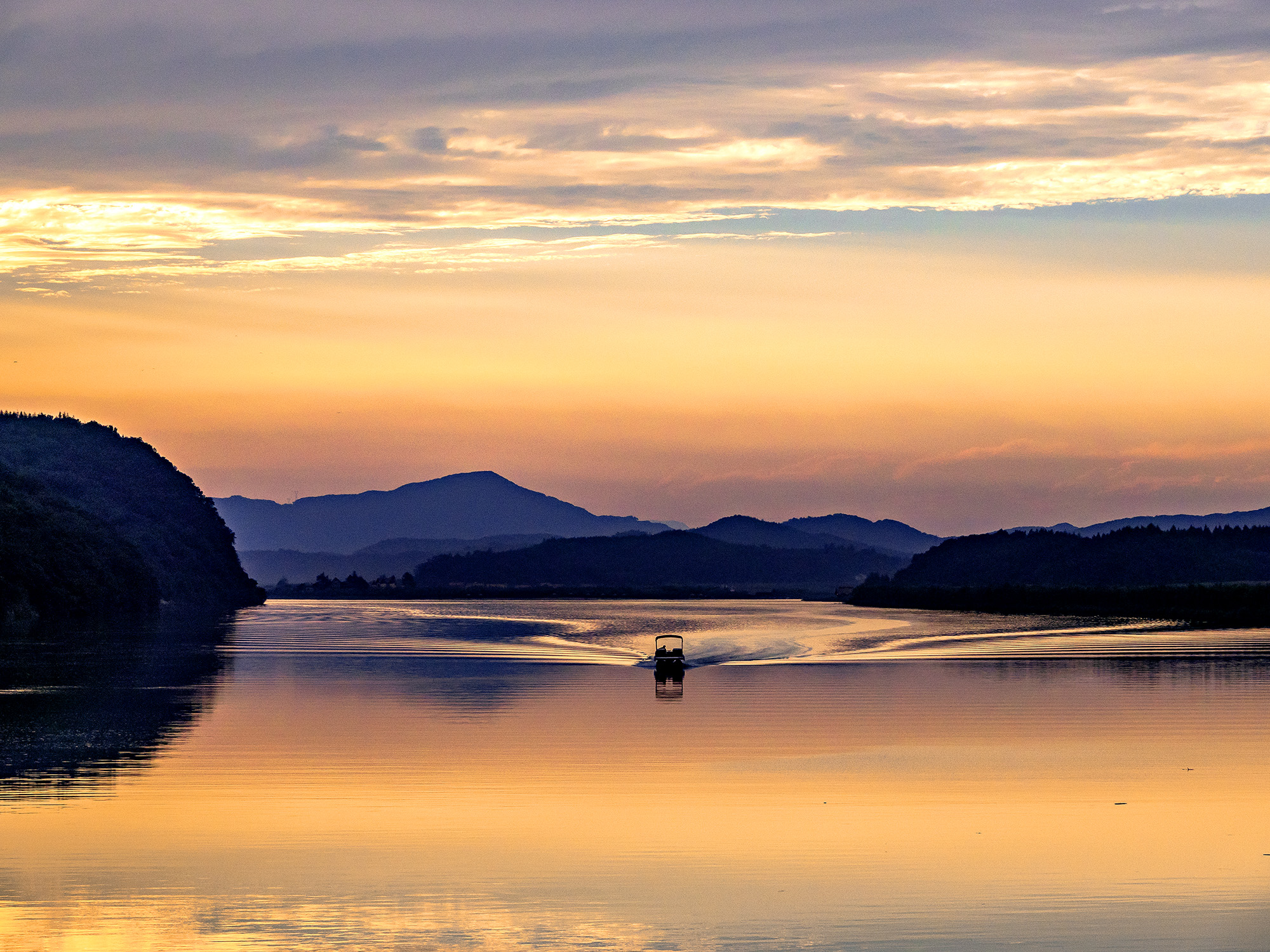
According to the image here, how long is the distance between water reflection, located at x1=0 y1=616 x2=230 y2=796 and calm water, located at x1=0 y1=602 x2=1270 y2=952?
216mm

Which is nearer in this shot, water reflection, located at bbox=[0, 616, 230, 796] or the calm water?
the calm water

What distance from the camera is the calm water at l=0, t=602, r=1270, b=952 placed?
696 inches

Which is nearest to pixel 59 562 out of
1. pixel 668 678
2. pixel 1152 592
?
pixel 668 678

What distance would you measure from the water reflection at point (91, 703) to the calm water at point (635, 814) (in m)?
0.22

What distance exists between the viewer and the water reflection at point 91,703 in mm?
30578

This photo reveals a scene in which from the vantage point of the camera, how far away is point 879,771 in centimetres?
3056

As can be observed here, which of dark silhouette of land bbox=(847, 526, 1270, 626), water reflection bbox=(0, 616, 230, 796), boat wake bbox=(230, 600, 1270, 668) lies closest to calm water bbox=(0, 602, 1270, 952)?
water reflection bbox=(0, 616, 230, 796)

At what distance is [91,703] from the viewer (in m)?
45.4

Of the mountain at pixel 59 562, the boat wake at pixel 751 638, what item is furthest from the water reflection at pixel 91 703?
the mountain at pixel 59 562

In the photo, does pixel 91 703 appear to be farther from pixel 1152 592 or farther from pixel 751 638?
pixel 1152 592

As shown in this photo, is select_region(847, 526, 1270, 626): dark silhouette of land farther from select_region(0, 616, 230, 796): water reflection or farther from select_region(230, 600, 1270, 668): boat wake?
select_region(0, 616, 230, 796): water reflection

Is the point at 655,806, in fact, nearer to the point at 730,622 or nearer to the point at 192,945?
the point at 192,945

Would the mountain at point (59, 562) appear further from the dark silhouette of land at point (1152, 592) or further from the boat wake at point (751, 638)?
the dark silhouette of land at point (1152, 592)

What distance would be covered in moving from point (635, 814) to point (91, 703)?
84.7ft
